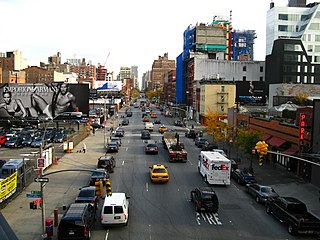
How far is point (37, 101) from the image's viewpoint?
63438mm

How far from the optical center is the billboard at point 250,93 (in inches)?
3383

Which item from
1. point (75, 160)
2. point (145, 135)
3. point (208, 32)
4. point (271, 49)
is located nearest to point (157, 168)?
point (75, 160)

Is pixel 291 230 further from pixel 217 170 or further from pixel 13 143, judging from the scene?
pixel 13 143

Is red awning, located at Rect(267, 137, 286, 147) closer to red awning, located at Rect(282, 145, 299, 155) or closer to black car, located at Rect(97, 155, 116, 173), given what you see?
red awning, located at Rect(282, 145, 299, 155)

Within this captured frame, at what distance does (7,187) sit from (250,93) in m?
72.5

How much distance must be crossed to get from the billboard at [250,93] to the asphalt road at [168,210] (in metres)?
47.6

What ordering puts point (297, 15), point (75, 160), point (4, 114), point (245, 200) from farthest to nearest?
point (297, 15) → point (4, 114) → point (75, 160) → point (245, 200)

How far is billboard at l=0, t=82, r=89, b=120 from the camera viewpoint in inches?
2494

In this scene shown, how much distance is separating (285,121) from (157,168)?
19.3 m

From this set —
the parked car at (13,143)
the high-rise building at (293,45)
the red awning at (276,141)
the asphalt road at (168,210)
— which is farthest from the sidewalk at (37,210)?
the high-rise building at (293,45)

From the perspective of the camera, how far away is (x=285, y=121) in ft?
149

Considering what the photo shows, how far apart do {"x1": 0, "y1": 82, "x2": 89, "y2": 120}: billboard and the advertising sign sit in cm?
3679

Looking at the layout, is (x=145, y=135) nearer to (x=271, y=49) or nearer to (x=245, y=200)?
(x=245, y=200)

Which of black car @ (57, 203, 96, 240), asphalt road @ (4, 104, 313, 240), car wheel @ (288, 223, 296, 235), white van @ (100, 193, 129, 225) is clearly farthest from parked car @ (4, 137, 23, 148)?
car wheel @ (288, 223, 296, 235)
